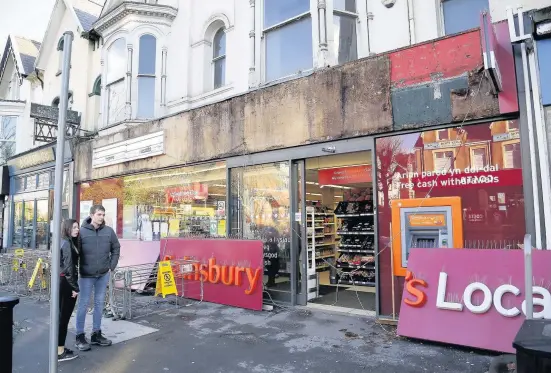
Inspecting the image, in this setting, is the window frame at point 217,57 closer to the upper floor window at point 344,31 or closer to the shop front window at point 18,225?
the upper floor window at point 344,31

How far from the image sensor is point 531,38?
5465 millimetres

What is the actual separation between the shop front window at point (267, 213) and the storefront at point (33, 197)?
8228 millimetres

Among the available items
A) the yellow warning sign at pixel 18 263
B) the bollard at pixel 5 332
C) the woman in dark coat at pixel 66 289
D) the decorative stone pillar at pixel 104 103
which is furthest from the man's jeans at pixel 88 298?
the decorative stone pillar at pixel 104 103

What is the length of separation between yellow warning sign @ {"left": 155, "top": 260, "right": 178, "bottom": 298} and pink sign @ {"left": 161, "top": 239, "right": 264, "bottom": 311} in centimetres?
94

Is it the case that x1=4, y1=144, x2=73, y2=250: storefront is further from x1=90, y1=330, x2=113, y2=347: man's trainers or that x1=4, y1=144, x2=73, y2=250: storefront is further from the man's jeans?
x1=90, y1=330, x2=113, y2=347: man's trainers

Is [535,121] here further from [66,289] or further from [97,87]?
[97,87]

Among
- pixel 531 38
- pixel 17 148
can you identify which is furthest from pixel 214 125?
pixel 17 148

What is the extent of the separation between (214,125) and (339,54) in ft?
10.8

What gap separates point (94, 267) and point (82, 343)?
1.01 metres

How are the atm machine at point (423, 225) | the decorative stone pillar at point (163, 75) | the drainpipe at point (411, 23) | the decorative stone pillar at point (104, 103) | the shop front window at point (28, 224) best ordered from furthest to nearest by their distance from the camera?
1. the shop front window at point (28, 224)
2. the decorative stone pillar at point (104, 103)
3. the decorative stone pillar at point (163, 75)
4. the drainpipe at point (411, 23)
5. the atm machine at point (423, 225)

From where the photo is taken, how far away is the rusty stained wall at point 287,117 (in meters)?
6.90

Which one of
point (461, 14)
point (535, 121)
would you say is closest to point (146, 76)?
point (461, 14)

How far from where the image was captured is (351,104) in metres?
7.09

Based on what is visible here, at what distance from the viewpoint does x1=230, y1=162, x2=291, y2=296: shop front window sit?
795 cm
